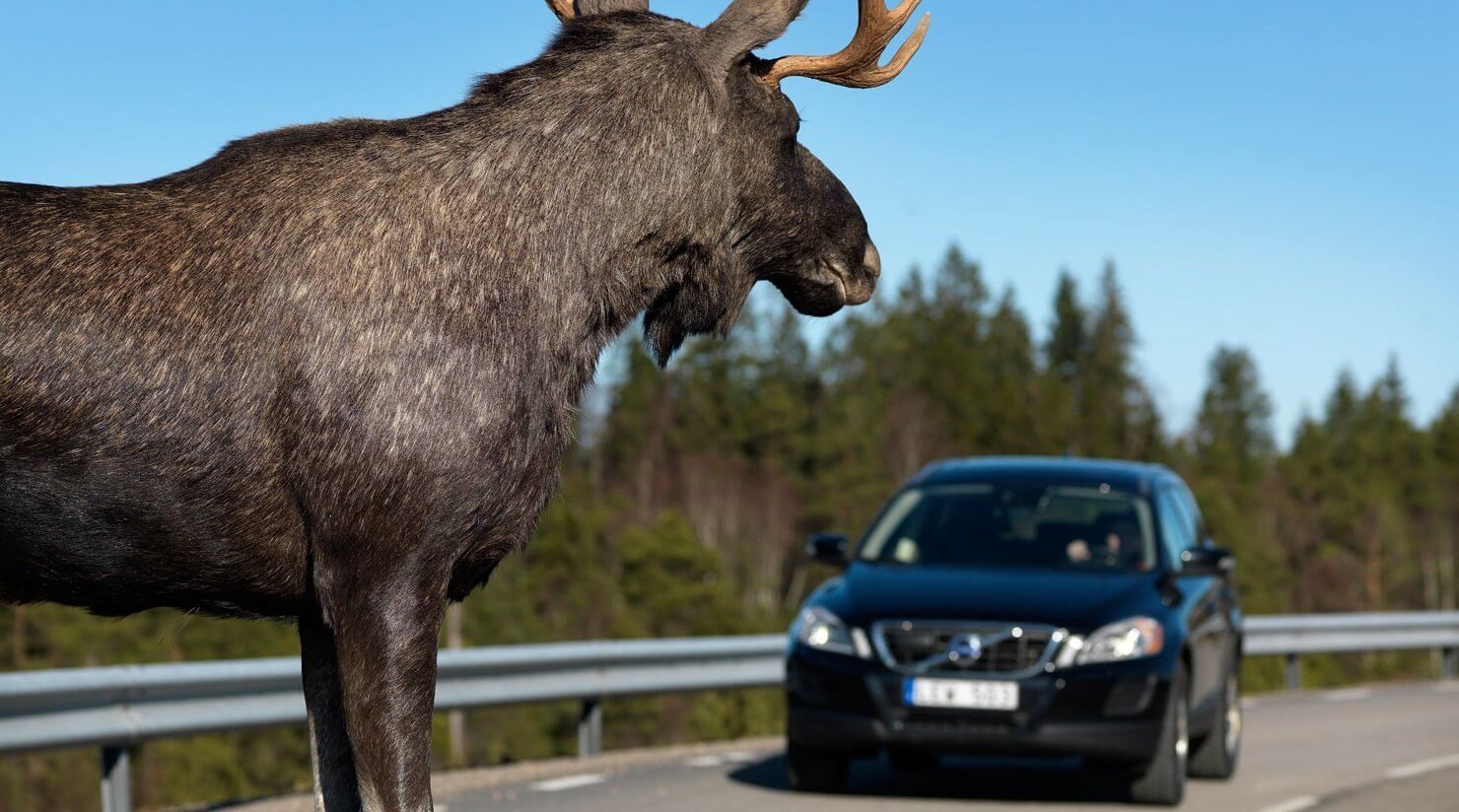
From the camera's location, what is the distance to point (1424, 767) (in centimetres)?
1206

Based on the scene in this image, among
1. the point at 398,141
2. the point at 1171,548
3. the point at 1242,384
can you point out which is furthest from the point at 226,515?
the point at 1242,384

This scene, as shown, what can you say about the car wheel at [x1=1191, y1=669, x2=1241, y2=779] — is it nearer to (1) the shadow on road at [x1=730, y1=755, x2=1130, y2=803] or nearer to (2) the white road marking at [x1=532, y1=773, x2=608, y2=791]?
(1) the shadow on road at [x1=730, y1=755, x2=1130, y2=803]

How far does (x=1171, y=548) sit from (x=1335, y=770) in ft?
6.36

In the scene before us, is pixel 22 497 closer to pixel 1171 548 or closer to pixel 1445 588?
pixel 1171 548

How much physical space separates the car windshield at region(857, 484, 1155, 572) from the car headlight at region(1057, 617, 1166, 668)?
80cm

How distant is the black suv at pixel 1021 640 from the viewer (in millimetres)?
9633

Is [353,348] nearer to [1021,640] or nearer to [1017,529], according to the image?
[1021,640]

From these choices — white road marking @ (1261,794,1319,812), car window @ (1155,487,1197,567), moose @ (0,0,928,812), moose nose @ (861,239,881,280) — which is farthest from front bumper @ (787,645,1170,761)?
moose @ (0,0,928,812)

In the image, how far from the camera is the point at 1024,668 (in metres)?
9.70

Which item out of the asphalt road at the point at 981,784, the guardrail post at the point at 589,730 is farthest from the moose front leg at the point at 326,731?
the guardrail post at the point at 589,730

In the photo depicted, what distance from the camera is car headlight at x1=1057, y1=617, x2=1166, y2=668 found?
31.7 feet

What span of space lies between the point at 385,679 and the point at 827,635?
19.3 feet

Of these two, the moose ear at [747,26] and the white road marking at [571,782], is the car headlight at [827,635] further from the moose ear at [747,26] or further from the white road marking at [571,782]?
the moose ear at [747,26]

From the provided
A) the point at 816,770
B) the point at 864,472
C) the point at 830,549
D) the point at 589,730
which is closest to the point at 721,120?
the point at 816,770
